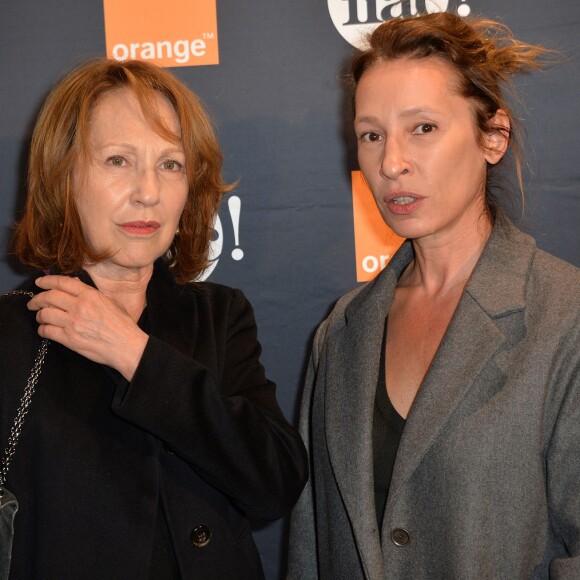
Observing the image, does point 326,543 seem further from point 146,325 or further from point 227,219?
point 227,219

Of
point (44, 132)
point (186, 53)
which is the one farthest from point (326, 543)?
point (186, 53)

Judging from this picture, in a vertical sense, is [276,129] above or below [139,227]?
above

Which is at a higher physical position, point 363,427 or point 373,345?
point 373,345

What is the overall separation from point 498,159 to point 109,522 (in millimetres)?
1007

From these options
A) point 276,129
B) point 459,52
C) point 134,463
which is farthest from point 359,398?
point 276,129

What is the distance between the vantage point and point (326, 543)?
167cm

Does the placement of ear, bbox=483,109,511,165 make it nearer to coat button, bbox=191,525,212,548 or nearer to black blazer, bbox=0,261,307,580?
black blazer, bbox=0,261,307,580

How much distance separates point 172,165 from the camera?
1576 millimetres

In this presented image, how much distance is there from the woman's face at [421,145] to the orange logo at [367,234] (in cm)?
56

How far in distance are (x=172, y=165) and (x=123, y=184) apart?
123 mm

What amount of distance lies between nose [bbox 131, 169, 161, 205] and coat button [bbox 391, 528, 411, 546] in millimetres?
752

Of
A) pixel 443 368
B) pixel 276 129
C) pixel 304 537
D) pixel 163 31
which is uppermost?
pixel 163 31

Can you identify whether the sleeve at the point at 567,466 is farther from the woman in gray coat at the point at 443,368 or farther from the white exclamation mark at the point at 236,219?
the white exclamation mark at the point at 236,219

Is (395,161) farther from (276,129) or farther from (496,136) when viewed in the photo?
(276,129)
